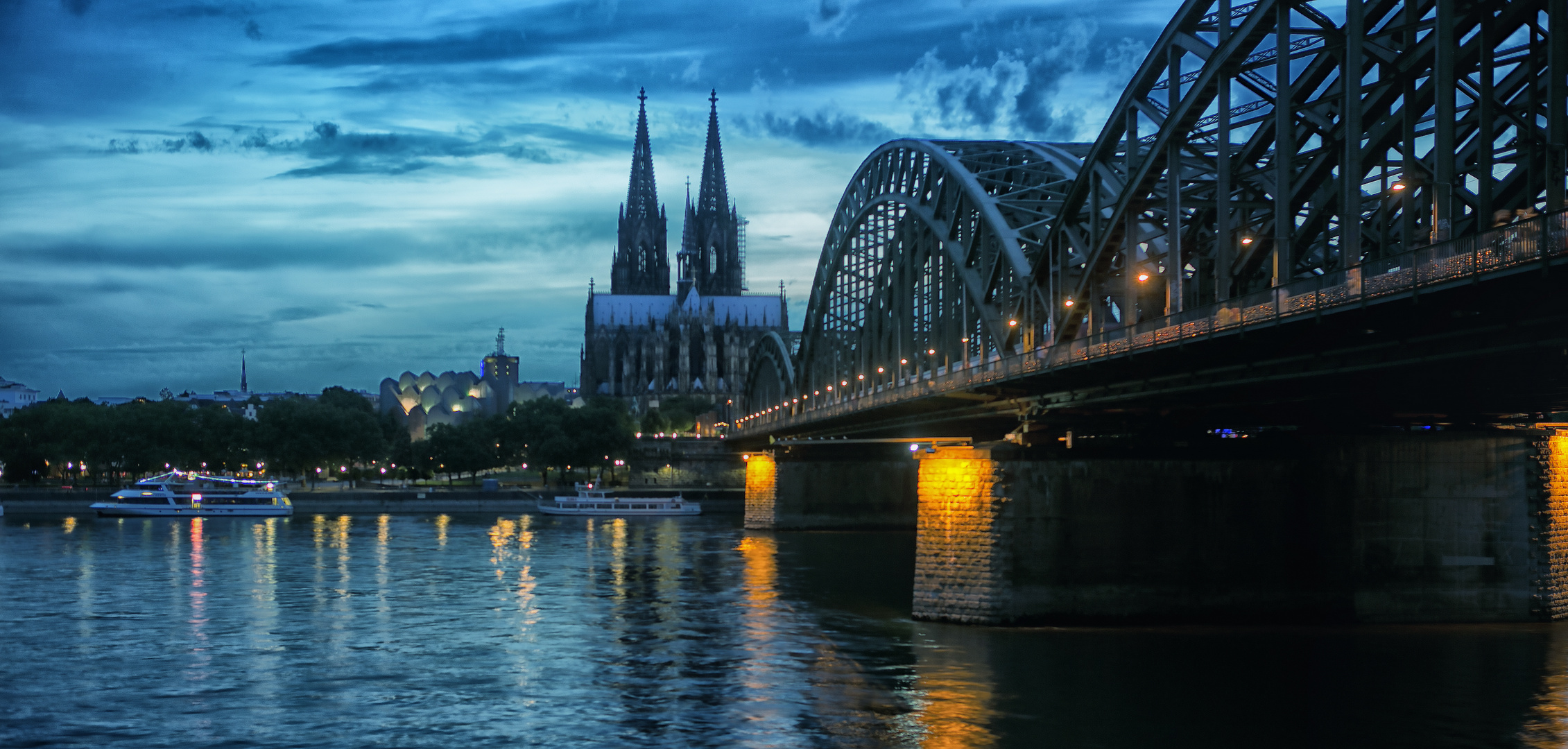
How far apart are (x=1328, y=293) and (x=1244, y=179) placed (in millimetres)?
15734

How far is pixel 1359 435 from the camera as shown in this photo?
46156 mm

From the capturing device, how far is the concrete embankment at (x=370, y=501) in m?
133

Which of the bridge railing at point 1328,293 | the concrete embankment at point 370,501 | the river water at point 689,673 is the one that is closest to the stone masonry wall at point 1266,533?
the river water at point 689,673

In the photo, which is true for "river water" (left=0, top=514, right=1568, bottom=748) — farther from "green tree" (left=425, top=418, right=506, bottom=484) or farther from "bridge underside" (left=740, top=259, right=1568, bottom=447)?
"green tree" (left=425, top=418, right=506, bottom=484)

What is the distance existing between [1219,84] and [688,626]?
22872 mm

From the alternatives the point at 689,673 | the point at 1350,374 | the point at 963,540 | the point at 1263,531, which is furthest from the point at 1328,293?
the point at 689,673

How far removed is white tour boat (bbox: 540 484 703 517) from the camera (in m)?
129

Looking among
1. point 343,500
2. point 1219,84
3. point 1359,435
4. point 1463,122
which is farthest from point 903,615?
point 343,500

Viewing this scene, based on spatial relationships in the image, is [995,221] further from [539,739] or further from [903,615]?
[539,739]

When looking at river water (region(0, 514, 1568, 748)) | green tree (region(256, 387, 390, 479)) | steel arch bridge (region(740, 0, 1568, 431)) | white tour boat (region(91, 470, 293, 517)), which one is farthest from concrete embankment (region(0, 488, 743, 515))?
river water (region(0, 514, 1568, 748))

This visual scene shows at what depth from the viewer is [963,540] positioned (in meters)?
45.6

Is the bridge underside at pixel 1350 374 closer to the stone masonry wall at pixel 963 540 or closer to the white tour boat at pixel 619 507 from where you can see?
the stone masonry wall at pixel 963 540

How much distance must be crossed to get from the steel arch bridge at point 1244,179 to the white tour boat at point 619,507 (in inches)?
1904

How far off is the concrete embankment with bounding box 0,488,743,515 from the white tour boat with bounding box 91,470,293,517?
315 cm
